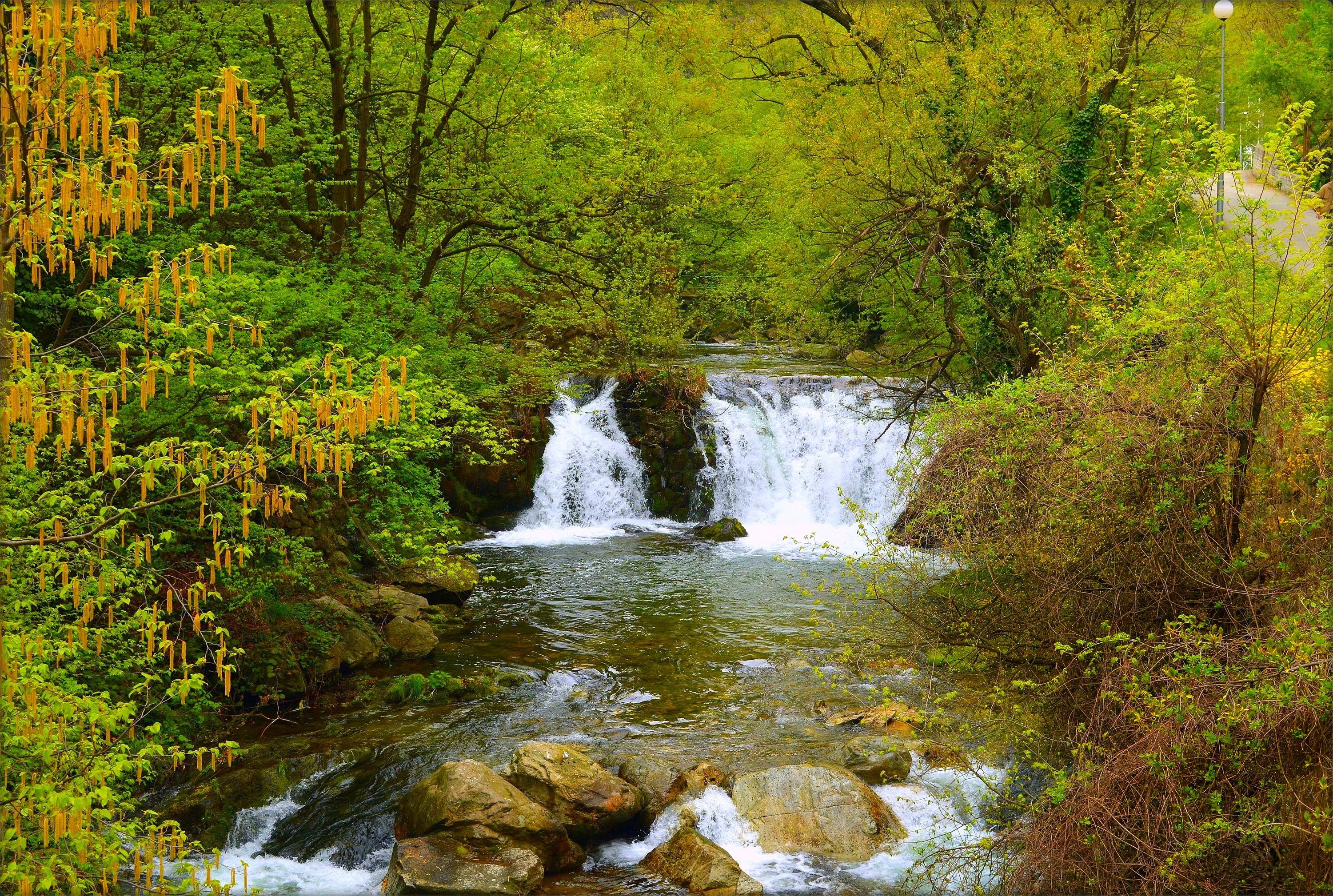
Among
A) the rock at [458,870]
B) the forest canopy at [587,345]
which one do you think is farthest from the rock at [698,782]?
the forest canopy at [587,345]

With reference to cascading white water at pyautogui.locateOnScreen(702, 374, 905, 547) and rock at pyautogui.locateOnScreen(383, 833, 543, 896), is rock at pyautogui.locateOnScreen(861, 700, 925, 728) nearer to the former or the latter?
rock at pyautogui.locateOnScreen(383, 833, 543, 896)

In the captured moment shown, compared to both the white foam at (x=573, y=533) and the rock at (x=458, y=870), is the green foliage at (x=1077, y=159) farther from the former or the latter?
the rock at (x=458, y=870)

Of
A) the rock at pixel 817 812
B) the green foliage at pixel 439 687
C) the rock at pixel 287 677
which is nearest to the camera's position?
the rock at pixel 817 812

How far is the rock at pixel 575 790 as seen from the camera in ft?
23.2

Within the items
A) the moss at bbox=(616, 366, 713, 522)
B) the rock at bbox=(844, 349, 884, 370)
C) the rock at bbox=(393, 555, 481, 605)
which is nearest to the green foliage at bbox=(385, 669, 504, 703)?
the rock at bbox=(393, 555, 481, 605)

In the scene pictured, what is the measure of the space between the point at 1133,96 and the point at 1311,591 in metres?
11.7

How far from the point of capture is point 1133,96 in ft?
49.0

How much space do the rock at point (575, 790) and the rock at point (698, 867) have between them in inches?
16.2

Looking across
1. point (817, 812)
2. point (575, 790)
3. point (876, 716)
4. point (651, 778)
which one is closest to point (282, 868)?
point (575, 790)

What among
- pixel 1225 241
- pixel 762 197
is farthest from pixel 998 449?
pixel 762 197

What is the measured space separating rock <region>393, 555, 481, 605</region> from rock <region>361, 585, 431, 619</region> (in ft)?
1.23

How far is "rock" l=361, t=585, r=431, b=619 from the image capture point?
10922 mm

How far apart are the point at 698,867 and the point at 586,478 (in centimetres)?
1186

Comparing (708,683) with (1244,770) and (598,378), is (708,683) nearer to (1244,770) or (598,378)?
(1244,770)
